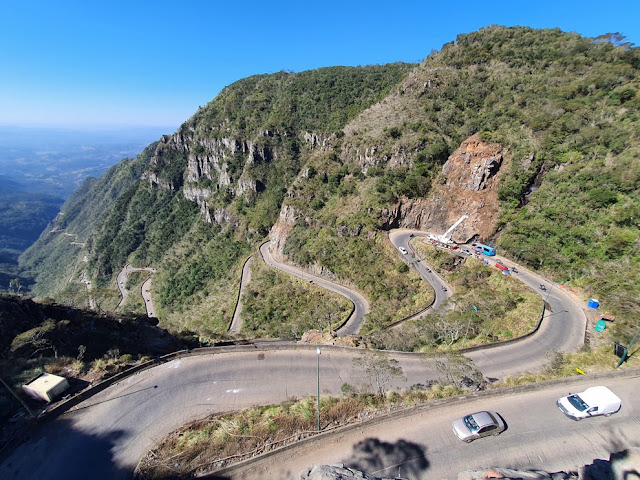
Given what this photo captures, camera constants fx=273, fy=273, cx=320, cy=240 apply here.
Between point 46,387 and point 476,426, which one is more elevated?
point 476,426

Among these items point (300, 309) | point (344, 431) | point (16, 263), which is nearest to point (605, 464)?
point (344, 431)

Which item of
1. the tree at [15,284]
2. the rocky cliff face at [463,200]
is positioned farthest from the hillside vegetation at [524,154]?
the tree at [15,284]

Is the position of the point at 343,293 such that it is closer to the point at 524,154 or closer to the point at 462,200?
the point at 462,200

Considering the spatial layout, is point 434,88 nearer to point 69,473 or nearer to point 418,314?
point 418,314

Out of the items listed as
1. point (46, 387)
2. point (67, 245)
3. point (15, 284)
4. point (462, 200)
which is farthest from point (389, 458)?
point (67, 245)

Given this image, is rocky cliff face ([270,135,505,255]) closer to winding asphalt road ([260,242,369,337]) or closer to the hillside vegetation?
the hillside vegetation

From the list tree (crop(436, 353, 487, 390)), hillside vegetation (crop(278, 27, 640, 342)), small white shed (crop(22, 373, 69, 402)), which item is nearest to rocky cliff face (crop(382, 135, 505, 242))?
hillside vegetation (crop(278, 27, 640, 342))
